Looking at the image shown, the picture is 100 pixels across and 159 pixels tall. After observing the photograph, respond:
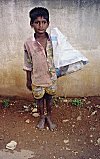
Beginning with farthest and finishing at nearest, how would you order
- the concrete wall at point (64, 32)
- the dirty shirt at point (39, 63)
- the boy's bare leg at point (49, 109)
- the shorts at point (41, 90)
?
the concrete wall at point (64, 32)
the boy's bare leg at point (49, 109)
the shorts at point (41, 90)
the dirty shirt at point (39, 63)

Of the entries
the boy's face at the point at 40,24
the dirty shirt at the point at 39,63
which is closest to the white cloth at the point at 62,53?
the dirty shirt at the point at 39,63

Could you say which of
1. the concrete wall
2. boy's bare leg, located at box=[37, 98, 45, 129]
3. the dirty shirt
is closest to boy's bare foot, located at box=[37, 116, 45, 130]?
boy's bare leg, located at box=[37, 98, 45, 129]

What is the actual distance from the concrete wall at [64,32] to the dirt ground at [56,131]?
18cm

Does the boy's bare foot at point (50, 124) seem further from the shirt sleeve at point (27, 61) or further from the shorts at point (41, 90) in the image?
the shirt sleeve at point (27, 61)

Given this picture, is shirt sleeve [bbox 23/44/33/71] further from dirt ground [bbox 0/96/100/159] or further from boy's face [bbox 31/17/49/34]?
dirt ground [bbox 0/96/100/159]

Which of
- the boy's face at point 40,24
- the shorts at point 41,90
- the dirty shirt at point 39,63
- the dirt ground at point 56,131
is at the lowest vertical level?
the dirt ground at point 56,131

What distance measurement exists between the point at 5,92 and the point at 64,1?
139 cm

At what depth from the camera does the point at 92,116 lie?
465cm

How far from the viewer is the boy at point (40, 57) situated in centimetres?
392

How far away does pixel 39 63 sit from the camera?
4035 millimetres

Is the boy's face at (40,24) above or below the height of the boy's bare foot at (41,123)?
above

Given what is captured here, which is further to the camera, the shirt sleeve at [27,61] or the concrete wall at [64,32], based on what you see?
the concrete wall at [64,32]

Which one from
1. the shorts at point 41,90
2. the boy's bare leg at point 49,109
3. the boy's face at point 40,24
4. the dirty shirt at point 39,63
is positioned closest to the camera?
the boy's face at point 40,24

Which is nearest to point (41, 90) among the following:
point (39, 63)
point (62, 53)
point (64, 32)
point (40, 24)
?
point (39, 63)
